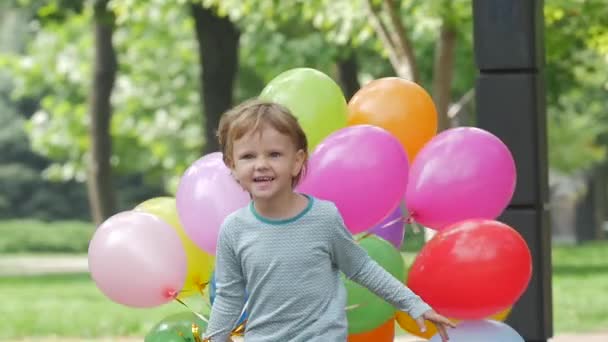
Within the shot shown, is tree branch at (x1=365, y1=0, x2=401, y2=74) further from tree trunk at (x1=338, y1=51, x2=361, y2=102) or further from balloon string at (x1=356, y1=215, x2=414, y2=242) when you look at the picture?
balloon string at (x1=356, y1=215, x2=414, y2=242)

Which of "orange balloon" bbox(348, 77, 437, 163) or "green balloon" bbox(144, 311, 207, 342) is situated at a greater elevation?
"orange balloon" bbox(348, 77, 437, 163)

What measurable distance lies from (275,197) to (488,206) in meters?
1.52

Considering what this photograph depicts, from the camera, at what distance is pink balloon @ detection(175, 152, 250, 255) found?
5859 millimetres

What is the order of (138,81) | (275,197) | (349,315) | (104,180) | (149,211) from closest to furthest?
1. (275,197)
2. (349,315)
3. (149,211)
4. (104,180)
5. (138,81)

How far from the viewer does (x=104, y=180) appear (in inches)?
1107

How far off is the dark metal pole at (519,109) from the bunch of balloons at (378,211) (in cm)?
69

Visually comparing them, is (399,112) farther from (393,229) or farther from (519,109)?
(519,109)

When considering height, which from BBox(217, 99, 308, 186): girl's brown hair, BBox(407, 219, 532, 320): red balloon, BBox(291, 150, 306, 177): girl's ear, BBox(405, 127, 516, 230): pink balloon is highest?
BBox(217, 99, 308, 186): girl's brown hair

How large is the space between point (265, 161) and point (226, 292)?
0.46 metres

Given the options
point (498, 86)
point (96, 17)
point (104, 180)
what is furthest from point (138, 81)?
point (498, 86)

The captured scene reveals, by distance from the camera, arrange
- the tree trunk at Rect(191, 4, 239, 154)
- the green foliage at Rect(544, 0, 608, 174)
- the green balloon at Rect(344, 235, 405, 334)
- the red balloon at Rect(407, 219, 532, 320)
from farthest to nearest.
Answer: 1. the tree trunk at Rect(191, 4, 239, 154)
2. the green foliage at Rect(544, 0, 608, 174)
3. the green balloon at Rect(344, 235, 405, 334)
4. the red balloon at Rect(407, 219, 532, 320)

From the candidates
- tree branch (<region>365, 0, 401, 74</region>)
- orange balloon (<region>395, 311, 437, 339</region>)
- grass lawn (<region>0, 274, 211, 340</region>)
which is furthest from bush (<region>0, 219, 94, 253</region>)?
orange balloon (<region>395, 311, 437, 339</region>)

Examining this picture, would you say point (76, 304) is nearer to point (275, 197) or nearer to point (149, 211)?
point (149, 211)

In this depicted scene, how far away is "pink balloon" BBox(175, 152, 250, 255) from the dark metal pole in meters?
1.59
